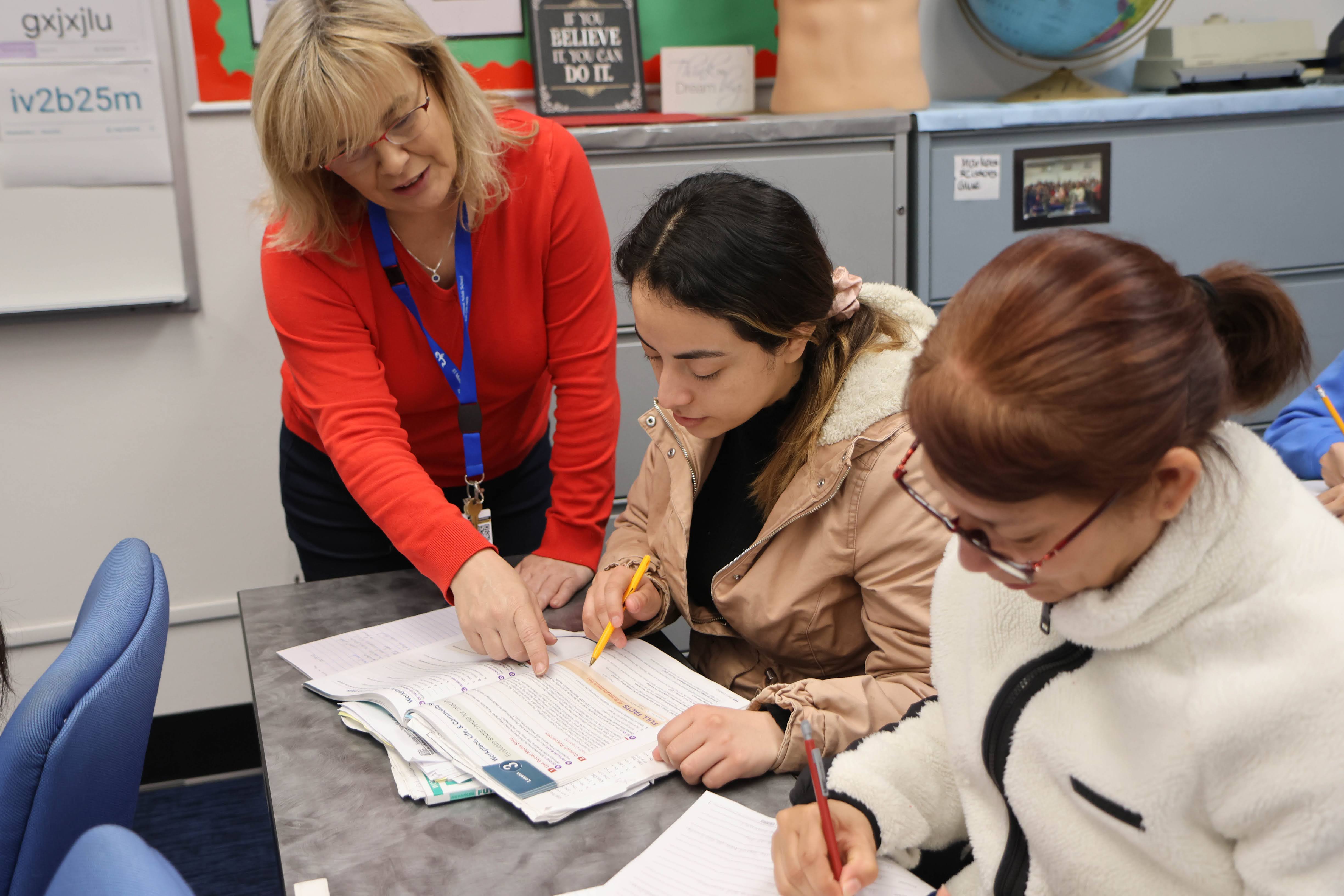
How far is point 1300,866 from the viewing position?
655mm

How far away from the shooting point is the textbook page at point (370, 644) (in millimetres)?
1306

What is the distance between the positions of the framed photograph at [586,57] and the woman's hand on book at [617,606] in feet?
4.18

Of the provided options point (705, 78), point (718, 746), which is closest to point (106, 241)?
point (705, 78)

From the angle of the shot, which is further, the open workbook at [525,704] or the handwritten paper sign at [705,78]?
the handwritten paper sign at [705,78]

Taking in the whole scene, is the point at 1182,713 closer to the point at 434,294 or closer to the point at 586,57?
the point at 434,294

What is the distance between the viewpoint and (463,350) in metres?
1.61

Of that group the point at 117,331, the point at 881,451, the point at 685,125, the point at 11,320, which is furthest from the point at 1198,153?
the point at 11,320

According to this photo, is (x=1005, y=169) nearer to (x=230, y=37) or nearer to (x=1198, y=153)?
(x=1198, y=153)

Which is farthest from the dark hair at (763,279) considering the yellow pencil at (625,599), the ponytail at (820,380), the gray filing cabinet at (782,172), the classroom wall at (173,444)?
the classroom wall at (173,444)

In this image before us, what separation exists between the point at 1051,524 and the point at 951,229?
1.69 meters

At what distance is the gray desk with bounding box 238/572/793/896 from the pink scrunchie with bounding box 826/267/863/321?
535 millimetres

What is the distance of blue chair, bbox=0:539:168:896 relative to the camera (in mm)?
876

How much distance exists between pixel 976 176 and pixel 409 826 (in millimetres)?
1793

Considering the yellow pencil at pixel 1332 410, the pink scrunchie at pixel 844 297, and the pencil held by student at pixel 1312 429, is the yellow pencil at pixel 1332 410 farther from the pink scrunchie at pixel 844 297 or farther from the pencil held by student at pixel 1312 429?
the pink scrunchie at pixel 844 297
